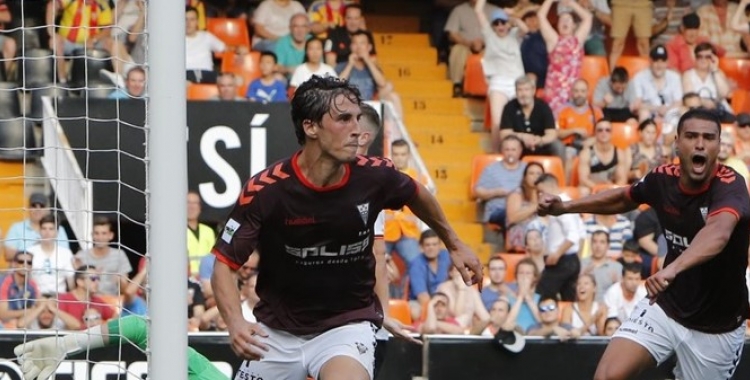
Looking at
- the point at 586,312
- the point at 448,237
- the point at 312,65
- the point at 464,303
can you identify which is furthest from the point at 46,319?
the point at 448,237

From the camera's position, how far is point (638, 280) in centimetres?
1262

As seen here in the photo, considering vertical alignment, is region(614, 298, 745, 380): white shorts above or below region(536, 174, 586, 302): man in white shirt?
above

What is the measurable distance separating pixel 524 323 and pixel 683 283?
12.4ft

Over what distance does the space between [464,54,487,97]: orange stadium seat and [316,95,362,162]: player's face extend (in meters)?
8.40

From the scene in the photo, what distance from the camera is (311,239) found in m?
7.33

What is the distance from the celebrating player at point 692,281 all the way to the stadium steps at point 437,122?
5747mm

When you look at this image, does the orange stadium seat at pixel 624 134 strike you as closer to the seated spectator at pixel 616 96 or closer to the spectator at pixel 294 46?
the seated spectator at pixel 616 96

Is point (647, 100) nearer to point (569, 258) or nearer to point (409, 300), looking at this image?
point (569, 258)

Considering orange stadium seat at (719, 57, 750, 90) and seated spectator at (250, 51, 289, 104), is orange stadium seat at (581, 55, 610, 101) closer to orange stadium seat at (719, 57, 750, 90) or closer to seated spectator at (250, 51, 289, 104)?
orange stadium seat at (719, 57, 750, 90)

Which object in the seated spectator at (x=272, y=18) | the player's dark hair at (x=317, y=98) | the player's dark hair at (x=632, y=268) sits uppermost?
the seated spectator at (x=272, y=18)

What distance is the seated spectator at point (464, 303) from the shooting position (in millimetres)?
12250

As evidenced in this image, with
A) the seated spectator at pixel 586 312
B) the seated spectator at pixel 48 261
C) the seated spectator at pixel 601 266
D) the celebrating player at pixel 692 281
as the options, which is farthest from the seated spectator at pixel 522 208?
the celebrating player at pixel 692 281

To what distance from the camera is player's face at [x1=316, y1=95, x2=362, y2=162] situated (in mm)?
7207

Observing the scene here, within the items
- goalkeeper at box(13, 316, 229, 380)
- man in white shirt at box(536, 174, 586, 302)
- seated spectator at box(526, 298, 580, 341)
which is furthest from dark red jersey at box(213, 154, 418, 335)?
man in white shirt at box(536, 174, 586, 302)
